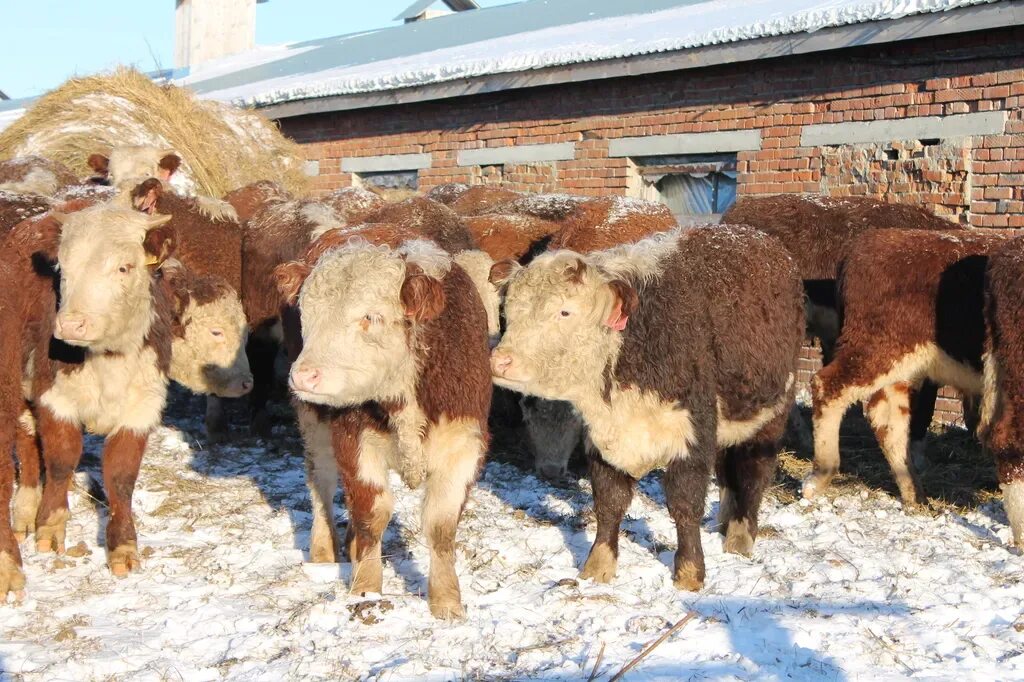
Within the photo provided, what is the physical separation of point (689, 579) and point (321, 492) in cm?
183

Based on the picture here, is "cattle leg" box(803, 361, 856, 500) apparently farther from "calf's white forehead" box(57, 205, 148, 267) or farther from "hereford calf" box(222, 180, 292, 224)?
"hereford calf" box(222, 180, 292, 224)

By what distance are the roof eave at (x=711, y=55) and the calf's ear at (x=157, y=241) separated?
626 cm

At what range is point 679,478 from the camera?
5.38 m

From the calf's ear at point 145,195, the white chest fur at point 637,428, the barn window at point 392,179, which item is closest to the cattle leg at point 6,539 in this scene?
the white chest fur at point 637,428

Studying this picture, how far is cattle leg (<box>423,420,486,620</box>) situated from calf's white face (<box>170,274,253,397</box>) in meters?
2.84

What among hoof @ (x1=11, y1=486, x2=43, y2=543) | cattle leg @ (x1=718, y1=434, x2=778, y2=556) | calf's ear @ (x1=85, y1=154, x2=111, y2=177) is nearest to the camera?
hoof @ (x1=11, y1=486, x2=43, y2=543)

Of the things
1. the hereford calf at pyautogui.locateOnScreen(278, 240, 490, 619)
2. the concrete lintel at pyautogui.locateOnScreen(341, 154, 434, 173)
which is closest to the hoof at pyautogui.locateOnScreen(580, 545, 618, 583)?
the hereford calf at pyautogui.locateOnScreen(278, 240, 490, 619)

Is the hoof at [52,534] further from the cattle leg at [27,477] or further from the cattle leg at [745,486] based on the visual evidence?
the cattle leg at [745,486]

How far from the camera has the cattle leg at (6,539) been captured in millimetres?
5070

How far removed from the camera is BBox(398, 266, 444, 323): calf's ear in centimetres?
480

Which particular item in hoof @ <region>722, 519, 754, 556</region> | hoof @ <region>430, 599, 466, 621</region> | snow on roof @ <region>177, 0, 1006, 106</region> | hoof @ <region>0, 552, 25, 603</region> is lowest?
hoof @ <region>722, 519, 754, 556</region>

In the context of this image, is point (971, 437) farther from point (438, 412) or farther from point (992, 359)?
point (438, 412)

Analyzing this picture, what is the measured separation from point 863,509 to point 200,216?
5053 mm

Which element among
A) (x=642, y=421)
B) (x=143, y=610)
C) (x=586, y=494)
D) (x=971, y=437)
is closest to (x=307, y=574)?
(x=143, y=610)
